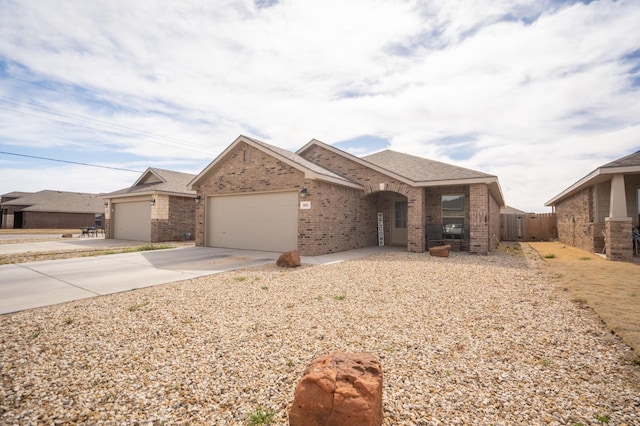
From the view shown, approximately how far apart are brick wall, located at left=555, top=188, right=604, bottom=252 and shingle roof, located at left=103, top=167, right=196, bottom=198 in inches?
769

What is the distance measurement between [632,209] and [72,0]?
1889 centimetres

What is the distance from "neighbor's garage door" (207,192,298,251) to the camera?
478 inches

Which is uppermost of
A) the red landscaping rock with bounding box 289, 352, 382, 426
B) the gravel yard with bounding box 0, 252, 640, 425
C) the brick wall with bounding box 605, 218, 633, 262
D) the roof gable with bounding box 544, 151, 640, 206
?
the roof gable with bounding box 544, 151, 640, 206

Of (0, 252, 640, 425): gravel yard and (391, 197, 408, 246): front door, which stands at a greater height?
(391, 197, 408, 246): front door

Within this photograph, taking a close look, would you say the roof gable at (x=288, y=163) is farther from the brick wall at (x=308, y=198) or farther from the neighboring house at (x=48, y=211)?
the neighboring house at (x=48, y=211)

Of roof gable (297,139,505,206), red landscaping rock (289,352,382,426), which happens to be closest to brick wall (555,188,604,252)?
roof gable (297,139,505,206)

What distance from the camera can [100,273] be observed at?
791 cm

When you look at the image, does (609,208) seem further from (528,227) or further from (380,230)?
(528,227)

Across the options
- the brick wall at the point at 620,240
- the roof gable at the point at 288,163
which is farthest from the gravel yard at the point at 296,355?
the brick wall at the point at 620,240

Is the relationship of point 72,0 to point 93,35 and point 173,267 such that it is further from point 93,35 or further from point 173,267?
point 173,267

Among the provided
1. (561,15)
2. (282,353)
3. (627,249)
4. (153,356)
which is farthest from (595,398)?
(627,249)

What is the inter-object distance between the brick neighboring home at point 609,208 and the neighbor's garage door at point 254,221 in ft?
35.9

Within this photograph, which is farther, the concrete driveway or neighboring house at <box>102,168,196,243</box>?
neighboring house at <box>102,168,196,243</box>

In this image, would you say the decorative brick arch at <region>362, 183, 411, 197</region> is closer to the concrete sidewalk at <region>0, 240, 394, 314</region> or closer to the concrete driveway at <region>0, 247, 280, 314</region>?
the concrete sidewalk at <region>0, 240, 394, 314</region>
